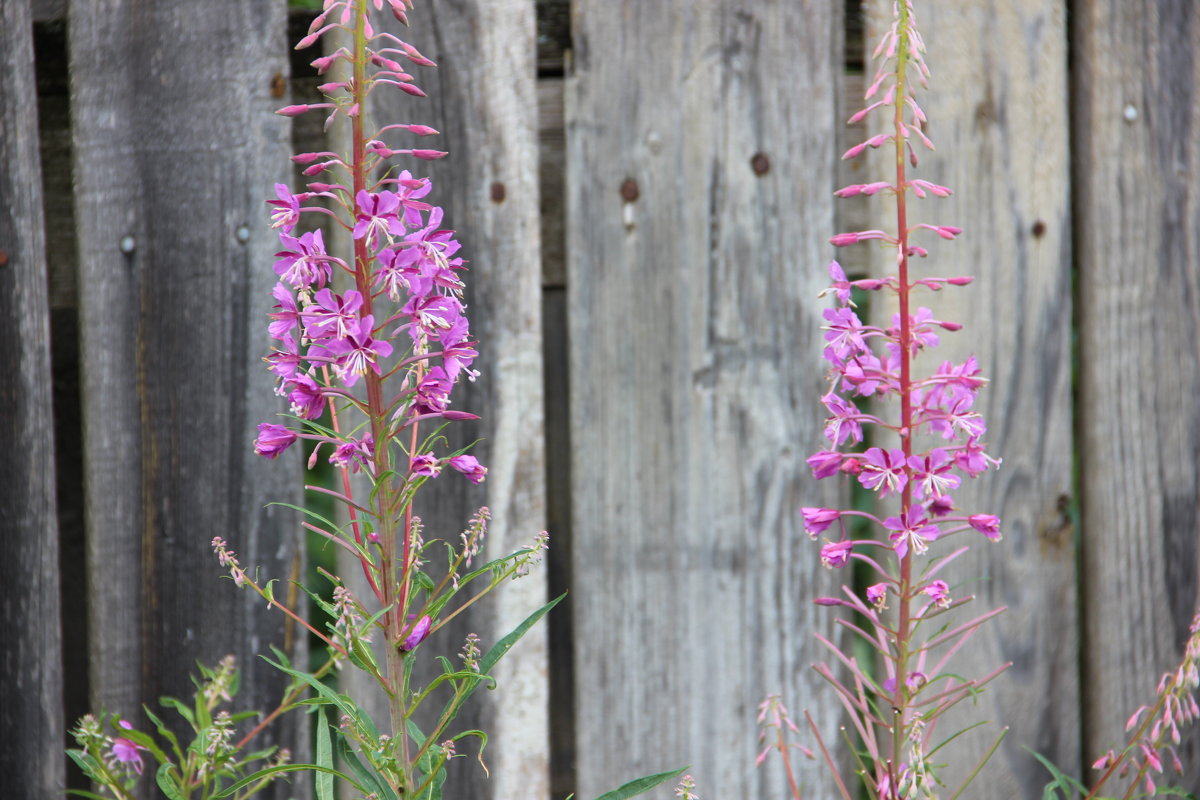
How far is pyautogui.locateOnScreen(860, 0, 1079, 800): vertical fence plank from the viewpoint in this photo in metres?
1.96

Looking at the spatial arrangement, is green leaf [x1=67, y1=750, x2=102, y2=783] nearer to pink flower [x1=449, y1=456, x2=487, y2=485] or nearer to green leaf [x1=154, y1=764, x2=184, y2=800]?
green leaf [x1=154, y1=764, x2=184, y2=800]

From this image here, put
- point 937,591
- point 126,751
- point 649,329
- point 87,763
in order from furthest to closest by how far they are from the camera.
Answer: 1. point 649,329
2. point 126,751
3. point 87,763
4. point 937,591

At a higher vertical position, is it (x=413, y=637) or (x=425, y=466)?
(x=425, y=466)

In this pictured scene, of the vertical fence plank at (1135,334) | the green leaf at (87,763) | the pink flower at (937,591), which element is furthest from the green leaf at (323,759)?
the vertical fence plank at (1135,334)

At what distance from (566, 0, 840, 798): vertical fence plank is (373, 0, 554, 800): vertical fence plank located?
0.09m

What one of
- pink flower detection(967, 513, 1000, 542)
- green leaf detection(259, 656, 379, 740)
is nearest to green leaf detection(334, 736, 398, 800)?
green leaf detection(259, 656, 379, 740)

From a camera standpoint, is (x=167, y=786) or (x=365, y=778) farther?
(x=167, y=786)

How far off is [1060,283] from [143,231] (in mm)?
1788

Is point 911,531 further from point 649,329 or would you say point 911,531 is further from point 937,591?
point 649,329

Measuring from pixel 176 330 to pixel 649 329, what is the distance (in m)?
0.89

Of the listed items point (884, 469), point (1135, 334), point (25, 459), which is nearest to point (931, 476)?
point (884, 469)

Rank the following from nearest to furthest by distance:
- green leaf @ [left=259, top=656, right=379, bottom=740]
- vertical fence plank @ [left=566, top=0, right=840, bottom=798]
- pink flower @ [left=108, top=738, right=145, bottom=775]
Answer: green leaf @ [left=259, top=656, right=379, bottom=740]
pink flower @ [left=108, top=738, right=145, bottom=775]
vertical fence plank @ [left=566, top=0, right=840, bottom=798]

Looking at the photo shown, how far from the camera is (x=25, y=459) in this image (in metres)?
1.83

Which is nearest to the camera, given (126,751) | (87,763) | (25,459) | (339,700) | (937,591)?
(339,700)
